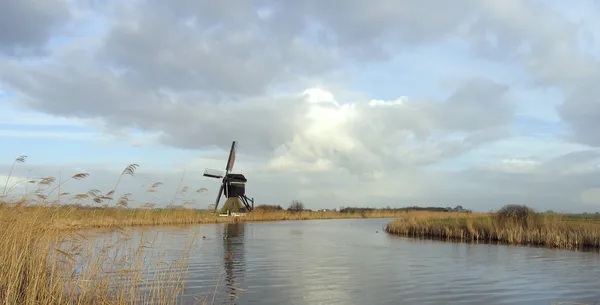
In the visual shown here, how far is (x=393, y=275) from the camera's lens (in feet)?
Result: 42.0

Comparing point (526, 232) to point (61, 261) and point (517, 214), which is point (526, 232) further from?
point (61, 261)

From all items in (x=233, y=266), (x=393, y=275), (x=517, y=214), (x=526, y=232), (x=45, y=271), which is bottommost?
(x=233, y=266)

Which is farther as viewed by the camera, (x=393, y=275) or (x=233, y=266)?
(x=233, y=266)

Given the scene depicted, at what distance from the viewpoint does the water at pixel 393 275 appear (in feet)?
32.4

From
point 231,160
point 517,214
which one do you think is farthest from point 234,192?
point 517,214

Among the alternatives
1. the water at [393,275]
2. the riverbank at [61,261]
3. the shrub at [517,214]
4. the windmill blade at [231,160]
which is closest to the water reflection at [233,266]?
the water at [393,275]

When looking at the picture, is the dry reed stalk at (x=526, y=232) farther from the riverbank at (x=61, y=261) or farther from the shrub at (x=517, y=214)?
the riverbank at (x=61, y=261)

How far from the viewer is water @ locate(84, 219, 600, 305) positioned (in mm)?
9867

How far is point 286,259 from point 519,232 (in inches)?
482

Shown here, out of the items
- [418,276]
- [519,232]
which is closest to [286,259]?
[418,276]

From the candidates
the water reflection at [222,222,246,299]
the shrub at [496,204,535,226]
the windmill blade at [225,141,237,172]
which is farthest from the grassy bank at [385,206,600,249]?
the windmill blade at [225,141,237,172]

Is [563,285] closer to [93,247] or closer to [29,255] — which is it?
[93,247]

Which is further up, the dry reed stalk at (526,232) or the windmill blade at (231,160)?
the windmill blade at (231,160)

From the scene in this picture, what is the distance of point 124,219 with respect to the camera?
801cm
